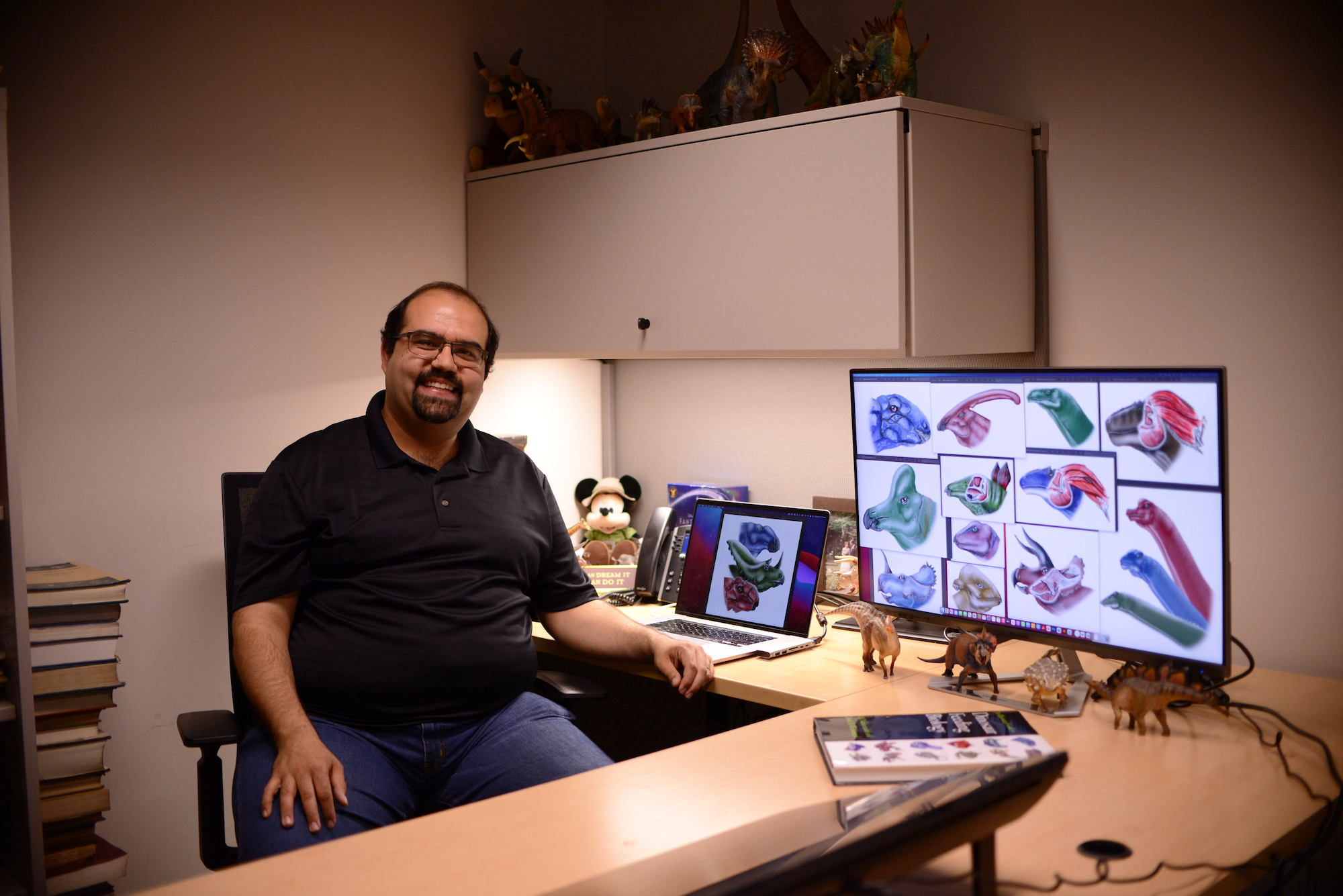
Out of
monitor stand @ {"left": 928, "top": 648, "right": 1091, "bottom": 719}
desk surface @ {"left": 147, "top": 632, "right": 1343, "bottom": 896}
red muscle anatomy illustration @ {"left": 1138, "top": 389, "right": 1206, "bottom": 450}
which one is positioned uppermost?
red muscle anatomy illustration @ {"left": 1138, "top": 389, "right": 1206, "bottom": 450}

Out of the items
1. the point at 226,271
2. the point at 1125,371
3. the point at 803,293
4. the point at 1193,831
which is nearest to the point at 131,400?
the point at 226,271

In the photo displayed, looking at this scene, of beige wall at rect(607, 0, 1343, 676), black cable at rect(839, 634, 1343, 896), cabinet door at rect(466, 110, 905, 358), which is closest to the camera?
black cable at rect(839, 634, 1343, 896)

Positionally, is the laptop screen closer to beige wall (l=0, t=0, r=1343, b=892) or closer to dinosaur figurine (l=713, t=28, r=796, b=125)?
beige wall (l=0, t=0, r=1343, b=892)

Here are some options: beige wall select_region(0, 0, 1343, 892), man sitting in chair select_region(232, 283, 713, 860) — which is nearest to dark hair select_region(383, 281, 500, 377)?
man sitting in chair select_region(232, 283, 713, 860)

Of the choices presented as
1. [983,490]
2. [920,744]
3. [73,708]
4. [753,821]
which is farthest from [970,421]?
[73,708]

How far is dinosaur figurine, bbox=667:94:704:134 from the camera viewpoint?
228cm

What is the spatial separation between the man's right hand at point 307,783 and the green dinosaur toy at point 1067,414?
1187 mm

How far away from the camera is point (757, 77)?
219 cm

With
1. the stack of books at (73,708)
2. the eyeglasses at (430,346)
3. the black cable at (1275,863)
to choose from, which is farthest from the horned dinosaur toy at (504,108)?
the black cable at (1275,863)

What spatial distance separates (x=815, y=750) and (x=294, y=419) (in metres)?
1.63

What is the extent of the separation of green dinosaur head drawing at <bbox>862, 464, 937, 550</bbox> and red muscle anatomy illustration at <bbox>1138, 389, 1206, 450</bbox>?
363mm

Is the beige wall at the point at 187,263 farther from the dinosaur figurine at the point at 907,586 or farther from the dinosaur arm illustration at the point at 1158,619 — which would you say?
the dinosaur arm illustration at the point at 1158,619

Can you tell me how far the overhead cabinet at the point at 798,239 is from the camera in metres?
1.89

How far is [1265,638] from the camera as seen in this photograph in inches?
74.8
